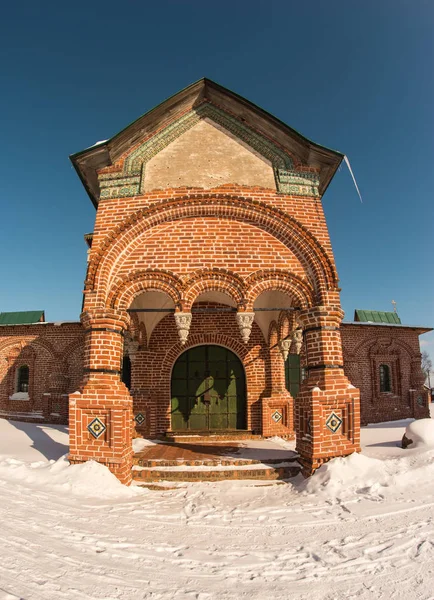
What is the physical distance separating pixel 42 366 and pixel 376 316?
56.1 feet

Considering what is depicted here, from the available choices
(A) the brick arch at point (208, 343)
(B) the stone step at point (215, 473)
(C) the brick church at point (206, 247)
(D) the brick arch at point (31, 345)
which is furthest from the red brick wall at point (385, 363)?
(D) the brick arch at point (31, 345)

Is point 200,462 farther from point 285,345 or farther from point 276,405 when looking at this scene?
point 285,345

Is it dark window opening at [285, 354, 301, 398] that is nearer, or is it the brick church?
the brick church

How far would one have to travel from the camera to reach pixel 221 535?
3959 millimetres

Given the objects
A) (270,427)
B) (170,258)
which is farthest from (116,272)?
(270,427)

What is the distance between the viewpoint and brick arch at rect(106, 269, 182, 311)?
648cm

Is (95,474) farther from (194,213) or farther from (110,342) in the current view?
(194,213)

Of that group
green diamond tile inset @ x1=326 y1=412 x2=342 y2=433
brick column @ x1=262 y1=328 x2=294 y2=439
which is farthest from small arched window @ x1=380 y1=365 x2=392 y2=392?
green diamond tile inset @ x1=326 y1=412 x2=342 y2=433

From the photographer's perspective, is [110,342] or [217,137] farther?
[217,137]

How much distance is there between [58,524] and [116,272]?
398cm

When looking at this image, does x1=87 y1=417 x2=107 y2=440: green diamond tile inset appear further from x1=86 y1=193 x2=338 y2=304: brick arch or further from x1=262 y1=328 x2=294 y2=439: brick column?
x1=262 y1=328 x2=294 y2=439: brick column

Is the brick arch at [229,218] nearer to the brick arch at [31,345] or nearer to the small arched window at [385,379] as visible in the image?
the brick arch at [31,345]

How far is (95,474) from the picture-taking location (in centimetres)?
548

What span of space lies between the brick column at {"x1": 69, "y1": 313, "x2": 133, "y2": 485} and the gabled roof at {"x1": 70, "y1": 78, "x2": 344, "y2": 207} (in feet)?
10.3
